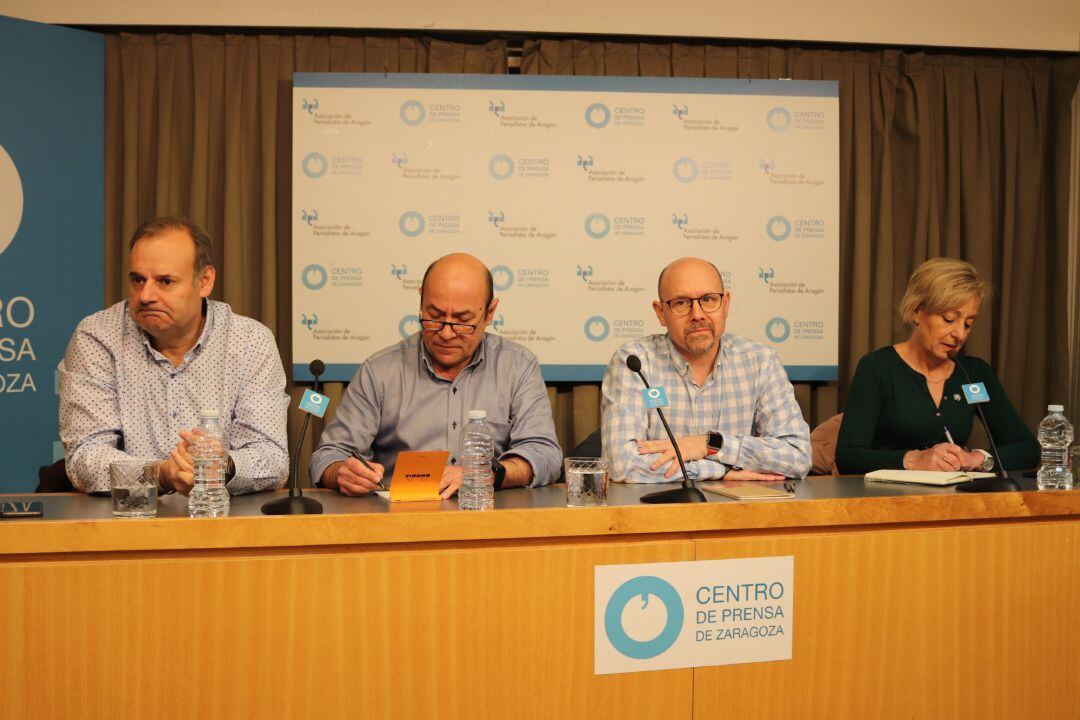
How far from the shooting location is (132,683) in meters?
1.57

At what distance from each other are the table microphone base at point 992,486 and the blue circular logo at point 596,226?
2249 millimetres

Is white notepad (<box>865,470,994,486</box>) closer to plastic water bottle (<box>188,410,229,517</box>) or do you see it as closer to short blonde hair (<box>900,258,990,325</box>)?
short blonde hair (<box>900,258,990,325</box>)

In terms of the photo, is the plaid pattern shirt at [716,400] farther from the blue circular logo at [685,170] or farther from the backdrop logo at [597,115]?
the backdrop logo at [597,115]

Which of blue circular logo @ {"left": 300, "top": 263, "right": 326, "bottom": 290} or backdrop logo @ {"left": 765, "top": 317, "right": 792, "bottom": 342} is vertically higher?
blue circular logo @ {"left": 300, "top": 263, "right": 326, "bottom": 290}

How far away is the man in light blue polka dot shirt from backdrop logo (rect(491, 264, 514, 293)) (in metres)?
1.67

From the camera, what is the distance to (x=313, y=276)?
3900 mm

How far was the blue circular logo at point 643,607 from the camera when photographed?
1.71 meters

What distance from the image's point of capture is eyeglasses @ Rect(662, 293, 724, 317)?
2554 millimetres

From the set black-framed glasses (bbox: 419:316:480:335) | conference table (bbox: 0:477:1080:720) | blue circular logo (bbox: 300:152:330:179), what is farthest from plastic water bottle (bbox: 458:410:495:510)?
blue circular logo (bbox: 300:152:330:179)

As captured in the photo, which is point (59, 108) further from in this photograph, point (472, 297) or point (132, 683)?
point (132, 683)

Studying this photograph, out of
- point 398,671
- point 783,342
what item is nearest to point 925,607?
point 398,671

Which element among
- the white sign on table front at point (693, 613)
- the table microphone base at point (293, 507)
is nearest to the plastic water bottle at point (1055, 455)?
the white sign on table front at point (693, 613)

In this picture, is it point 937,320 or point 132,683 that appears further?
point 937,320

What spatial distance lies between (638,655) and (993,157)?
12.0ft
